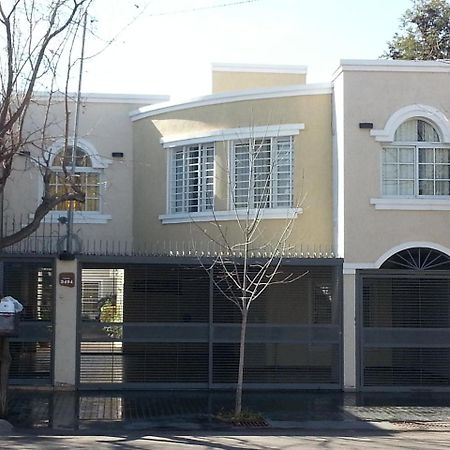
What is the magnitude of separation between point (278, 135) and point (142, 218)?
3903 millimetres

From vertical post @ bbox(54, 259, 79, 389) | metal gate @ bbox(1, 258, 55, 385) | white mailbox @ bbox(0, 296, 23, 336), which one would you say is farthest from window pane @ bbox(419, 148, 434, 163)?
white mailbox @ bbox(0, 296, 23, 336)

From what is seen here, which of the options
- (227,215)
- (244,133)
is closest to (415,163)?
(244,133)

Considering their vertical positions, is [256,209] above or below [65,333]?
above

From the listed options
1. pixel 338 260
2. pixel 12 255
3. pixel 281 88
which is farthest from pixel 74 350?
pixel 281 88

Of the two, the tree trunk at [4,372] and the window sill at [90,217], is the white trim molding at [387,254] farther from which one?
the tree trunk at [4,372]

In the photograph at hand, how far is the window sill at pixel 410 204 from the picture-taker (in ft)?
52.7

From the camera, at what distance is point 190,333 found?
15.8m

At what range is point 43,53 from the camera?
499 inches

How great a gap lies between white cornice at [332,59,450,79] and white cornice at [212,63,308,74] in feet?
15.3

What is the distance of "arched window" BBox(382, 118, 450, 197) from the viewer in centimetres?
1647

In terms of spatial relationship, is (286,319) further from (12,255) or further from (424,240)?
(12,255)

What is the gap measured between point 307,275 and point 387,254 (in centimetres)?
152

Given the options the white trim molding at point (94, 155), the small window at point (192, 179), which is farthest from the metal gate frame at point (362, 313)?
the white trim molding at point (94, 155)

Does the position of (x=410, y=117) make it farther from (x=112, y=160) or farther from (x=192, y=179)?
(x=112, y=160)
